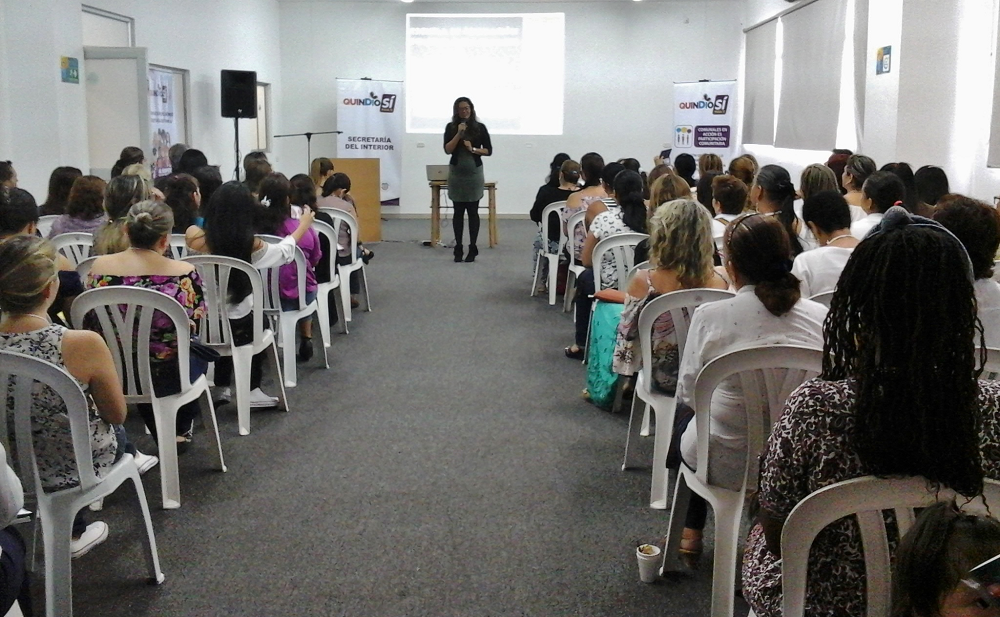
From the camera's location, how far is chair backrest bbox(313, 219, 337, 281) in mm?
5273

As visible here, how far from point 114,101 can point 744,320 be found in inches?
243

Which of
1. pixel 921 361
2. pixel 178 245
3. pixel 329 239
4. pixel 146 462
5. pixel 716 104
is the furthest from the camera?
pixel 716 104

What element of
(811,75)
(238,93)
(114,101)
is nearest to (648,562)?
(114,101)

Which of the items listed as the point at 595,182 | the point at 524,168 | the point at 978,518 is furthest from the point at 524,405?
the point at 524,168

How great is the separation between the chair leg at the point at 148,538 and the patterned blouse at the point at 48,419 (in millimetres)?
232

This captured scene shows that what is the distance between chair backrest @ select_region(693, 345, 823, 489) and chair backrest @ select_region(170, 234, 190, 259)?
2653 millimetres

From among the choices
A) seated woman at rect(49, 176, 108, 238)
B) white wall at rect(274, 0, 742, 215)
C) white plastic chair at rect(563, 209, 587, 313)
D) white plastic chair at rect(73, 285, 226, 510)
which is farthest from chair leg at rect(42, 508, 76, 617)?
A: white wall at rect(274, 0, 742, 215)

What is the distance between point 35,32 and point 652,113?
8471mm

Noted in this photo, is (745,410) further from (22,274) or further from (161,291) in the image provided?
(161,291)

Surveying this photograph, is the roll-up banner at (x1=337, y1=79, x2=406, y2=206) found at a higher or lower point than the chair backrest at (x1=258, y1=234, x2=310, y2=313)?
higher

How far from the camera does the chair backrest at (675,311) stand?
3.07m

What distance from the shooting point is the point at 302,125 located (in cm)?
1305

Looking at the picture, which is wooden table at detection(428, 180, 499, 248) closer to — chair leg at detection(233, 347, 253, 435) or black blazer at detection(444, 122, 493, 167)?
black blazer at detection(444, 122, 493, 167)

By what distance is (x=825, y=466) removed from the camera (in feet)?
4.82
